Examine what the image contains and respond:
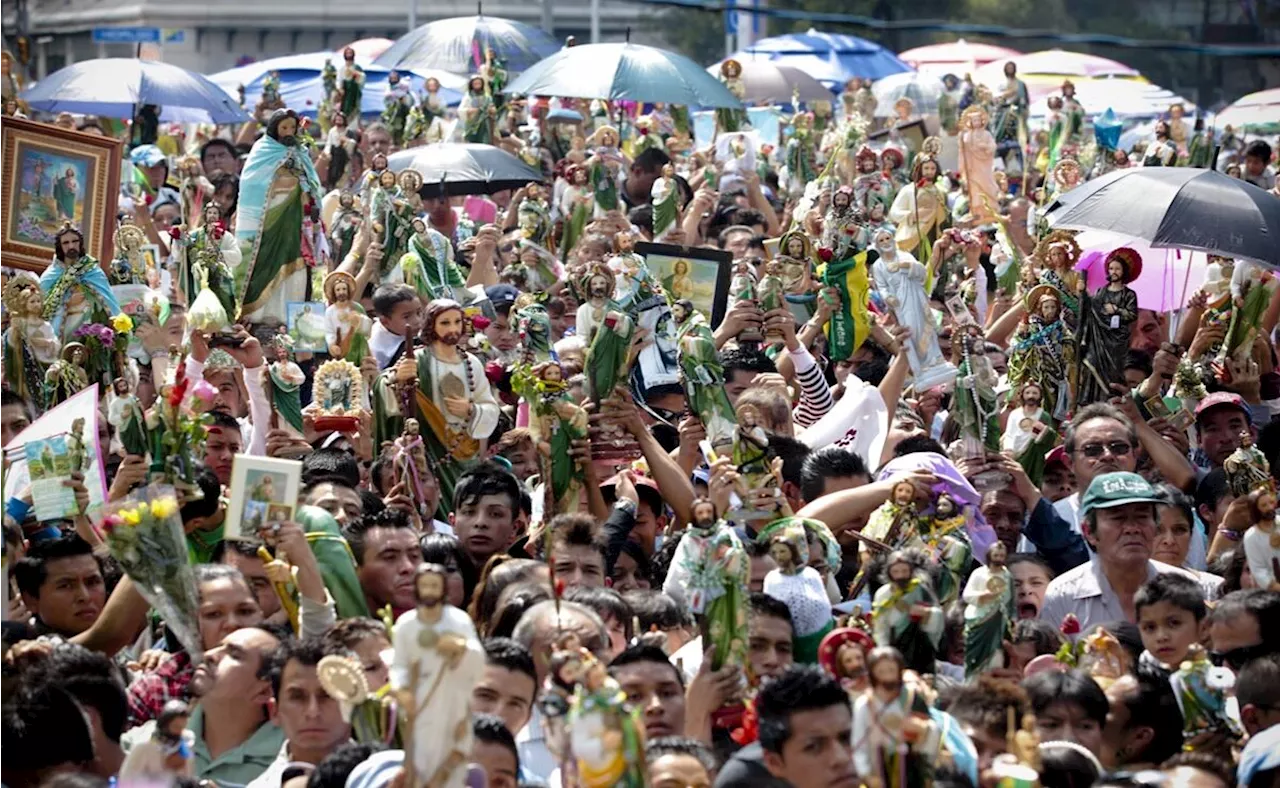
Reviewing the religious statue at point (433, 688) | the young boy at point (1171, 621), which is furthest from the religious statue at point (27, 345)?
the religious statue at point (433, 688)

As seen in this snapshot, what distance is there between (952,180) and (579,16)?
39616mm

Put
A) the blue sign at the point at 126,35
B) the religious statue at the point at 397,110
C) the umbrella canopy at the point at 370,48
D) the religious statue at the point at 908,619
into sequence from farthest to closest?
the blue sign at the point at 126,35 < the umbrella canopy at the point at 370,48 < the religious statue at the point at 397,110 < the religious statue at the point at 908,619

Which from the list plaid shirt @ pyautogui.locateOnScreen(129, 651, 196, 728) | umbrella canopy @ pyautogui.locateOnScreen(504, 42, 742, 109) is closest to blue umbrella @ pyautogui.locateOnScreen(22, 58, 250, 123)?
umbrella canopy @ pyautogui.locateOnScreen(504, 42, 742, 109)

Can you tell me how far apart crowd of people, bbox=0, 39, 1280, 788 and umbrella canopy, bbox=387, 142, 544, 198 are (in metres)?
0.32

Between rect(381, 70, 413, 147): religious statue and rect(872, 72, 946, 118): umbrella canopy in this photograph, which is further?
rect(872, 72, 946, 118): umbrella canopy

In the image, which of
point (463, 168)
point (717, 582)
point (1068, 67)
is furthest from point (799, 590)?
point (1068, 67)

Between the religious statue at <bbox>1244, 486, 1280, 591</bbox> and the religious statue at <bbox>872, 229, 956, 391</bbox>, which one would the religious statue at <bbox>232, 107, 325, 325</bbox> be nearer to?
the religious statue at <bbox>872, 229, 956, 391</bbox>

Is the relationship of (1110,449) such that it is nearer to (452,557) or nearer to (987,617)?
A: (987,617)

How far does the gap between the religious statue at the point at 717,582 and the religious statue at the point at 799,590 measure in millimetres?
196

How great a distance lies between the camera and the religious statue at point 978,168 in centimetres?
1579

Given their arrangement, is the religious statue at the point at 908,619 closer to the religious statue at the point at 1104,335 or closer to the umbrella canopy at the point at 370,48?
the religious statue at the point at 1104,335

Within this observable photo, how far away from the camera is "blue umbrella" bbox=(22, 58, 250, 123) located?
1862cm

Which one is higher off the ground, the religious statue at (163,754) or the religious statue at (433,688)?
the religious statue at (433,688)

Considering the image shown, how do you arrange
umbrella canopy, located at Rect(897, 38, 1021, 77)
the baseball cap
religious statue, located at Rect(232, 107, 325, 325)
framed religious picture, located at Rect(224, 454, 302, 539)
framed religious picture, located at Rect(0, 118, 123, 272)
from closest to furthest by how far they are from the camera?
framed religious picture, located at Rect(224, 454, 302, 539), the baseball cap, framed religious picture, located at Rect(0, 118, 123, 272), religious statue, located at Rect(232, 107, 325, 325), umbrella canopy, located at Rect(897, 38, 1021, 77)
